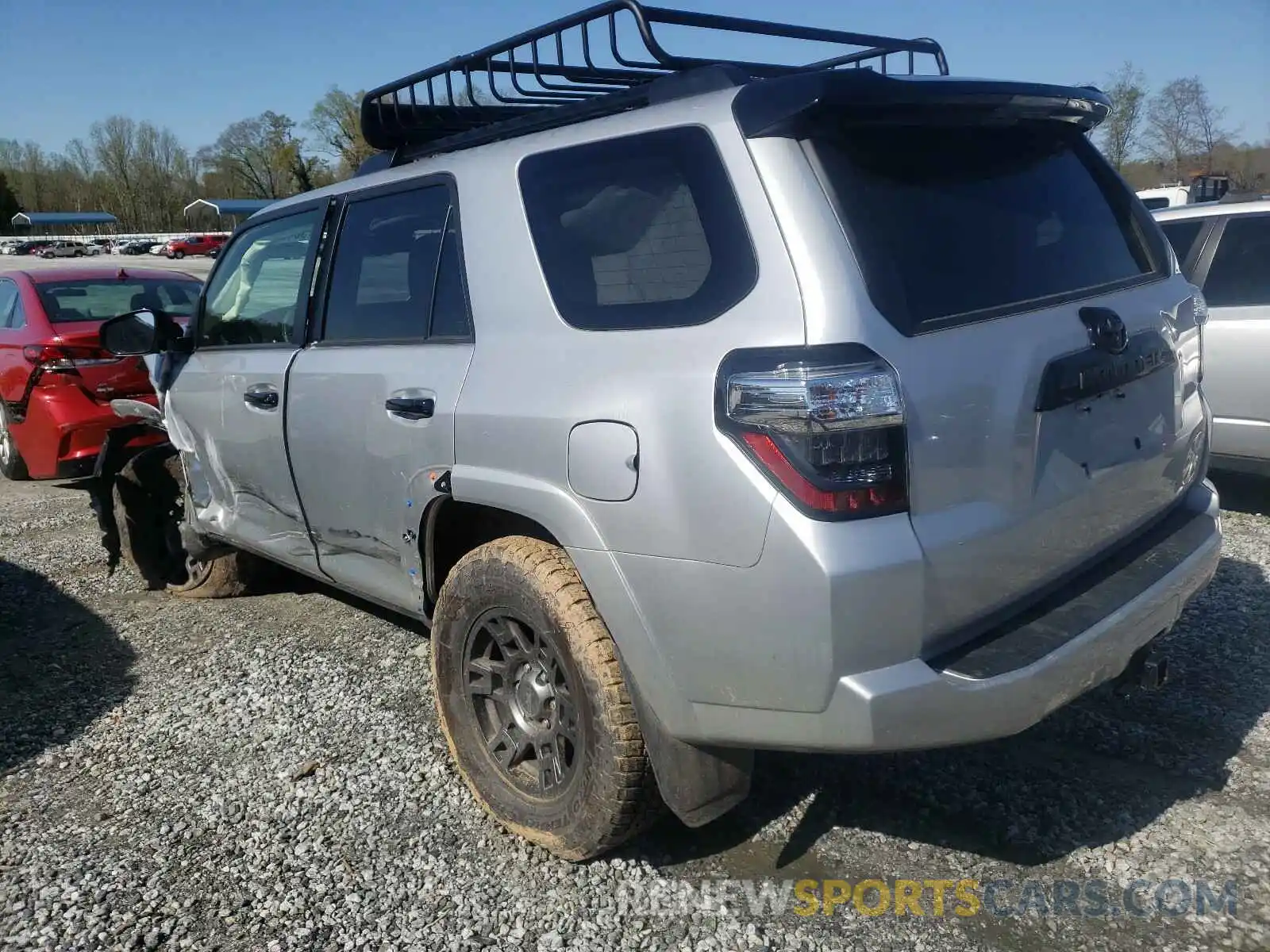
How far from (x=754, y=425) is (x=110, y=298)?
7.18 m

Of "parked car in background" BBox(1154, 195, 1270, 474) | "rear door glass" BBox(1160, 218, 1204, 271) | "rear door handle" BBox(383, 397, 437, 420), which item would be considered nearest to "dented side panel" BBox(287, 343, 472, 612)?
"rear door handle" BBox(383, 397, 437, 420)

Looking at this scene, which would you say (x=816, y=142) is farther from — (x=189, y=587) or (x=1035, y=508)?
(x=189, y=587)

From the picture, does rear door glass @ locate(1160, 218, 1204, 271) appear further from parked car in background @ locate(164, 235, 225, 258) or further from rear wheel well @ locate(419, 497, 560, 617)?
parked car in background @ locate(164, 235, 225, 258)

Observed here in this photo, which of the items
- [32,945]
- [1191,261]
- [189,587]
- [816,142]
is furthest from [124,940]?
[1191,261]

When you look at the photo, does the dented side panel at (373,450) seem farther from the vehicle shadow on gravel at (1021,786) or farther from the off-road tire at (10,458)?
the off-road tire at (10,458)

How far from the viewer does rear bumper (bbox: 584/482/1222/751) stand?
2.13 metres

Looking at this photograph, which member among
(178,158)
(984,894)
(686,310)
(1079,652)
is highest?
(178,158)

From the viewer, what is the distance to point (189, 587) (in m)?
5.30

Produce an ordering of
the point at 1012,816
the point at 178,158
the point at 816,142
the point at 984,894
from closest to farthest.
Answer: the point at 816,142 → the point at 984,894 → the point at 1012,816 → the point at 178,158

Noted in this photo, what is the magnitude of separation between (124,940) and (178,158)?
10611 cm

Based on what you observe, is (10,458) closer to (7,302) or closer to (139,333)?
(7,302)

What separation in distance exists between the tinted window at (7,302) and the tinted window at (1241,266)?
8.17 m

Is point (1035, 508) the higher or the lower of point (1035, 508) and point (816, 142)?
the lower

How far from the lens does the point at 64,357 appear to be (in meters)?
6.98
